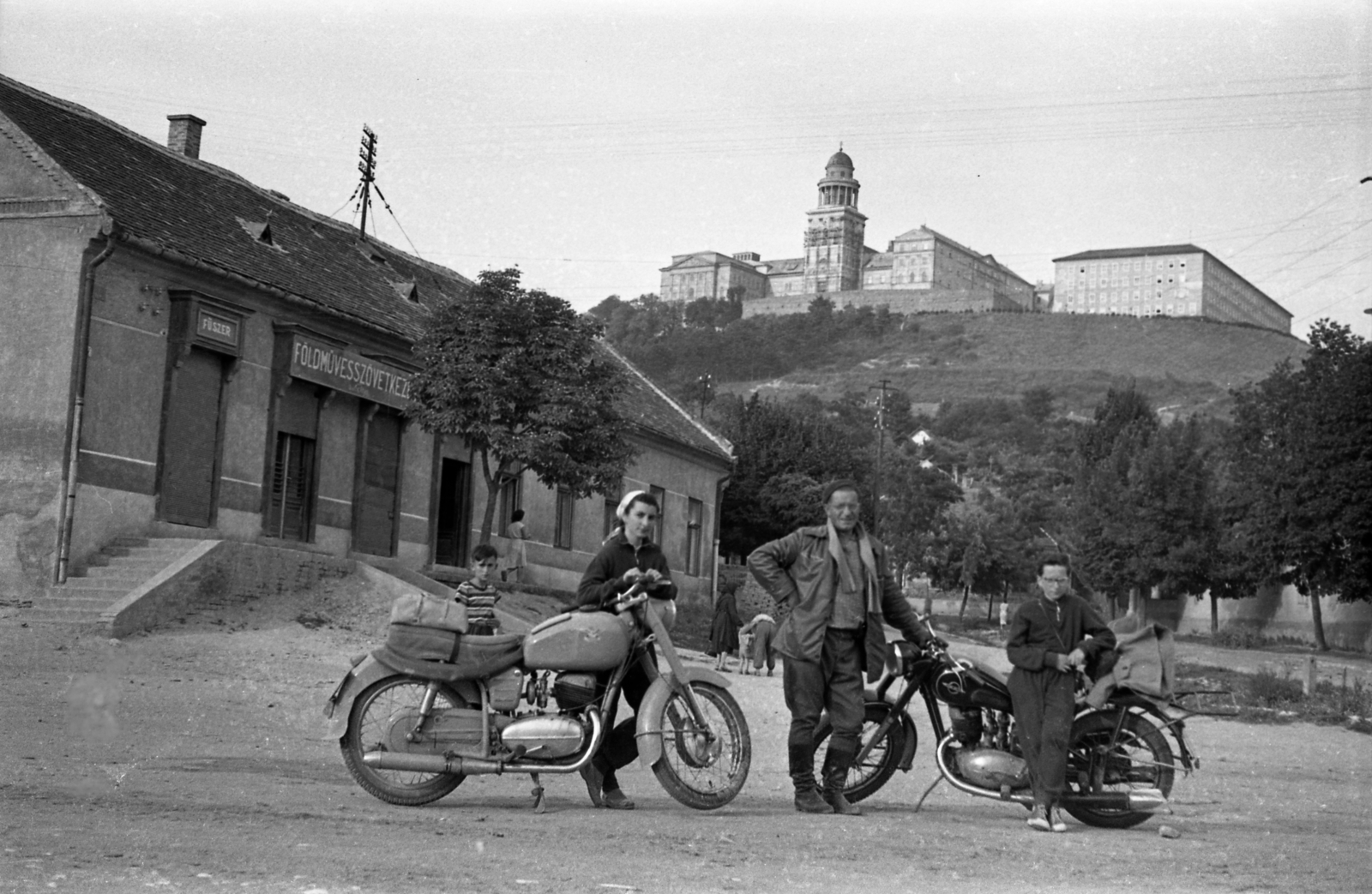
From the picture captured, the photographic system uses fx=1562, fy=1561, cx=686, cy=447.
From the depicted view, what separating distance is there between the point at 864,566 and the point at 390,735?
274cm

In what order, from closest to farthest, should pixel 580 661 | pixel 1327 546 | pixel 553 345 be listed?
pixel 580 661 < pixel 553 345 < pixel 1327 546

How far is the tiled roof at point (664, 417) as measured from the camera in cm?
3669

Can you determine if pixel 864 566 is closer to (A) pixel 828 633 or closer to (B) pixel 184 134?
(A) pixel 828 633

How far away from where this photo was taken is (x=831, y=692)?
868 centimetres

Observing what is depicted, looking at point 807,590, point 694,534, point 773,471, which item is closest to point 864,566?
point 807,590

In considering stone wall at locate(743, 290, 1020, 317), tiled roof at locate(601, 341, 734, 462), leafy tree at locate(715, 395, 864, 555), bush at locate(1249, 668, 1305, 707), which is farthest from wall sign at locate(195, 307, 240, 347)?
stone wall at locate(743, 290, 1020, 317)

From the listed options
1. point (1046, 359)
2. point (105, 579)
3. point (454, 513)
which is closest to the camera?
point (105, 579)

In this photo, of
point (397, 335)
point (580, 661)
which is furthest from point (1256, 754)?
point (397, 335)

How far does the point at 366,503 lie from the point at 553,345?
4589mm

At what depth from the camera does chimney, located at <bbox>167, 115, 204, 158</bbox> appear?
91.1ft

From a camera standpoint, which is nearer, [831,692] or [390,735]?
[390,735]

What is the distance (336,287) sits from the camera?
2641 centimetres

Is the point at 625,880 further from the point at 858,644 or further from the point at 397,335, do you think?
the point at 397,335

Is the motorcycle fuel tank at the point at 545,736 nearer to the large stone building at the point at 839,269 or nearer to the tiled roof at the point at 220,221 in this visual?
the tiled roof at the point at 220,221
